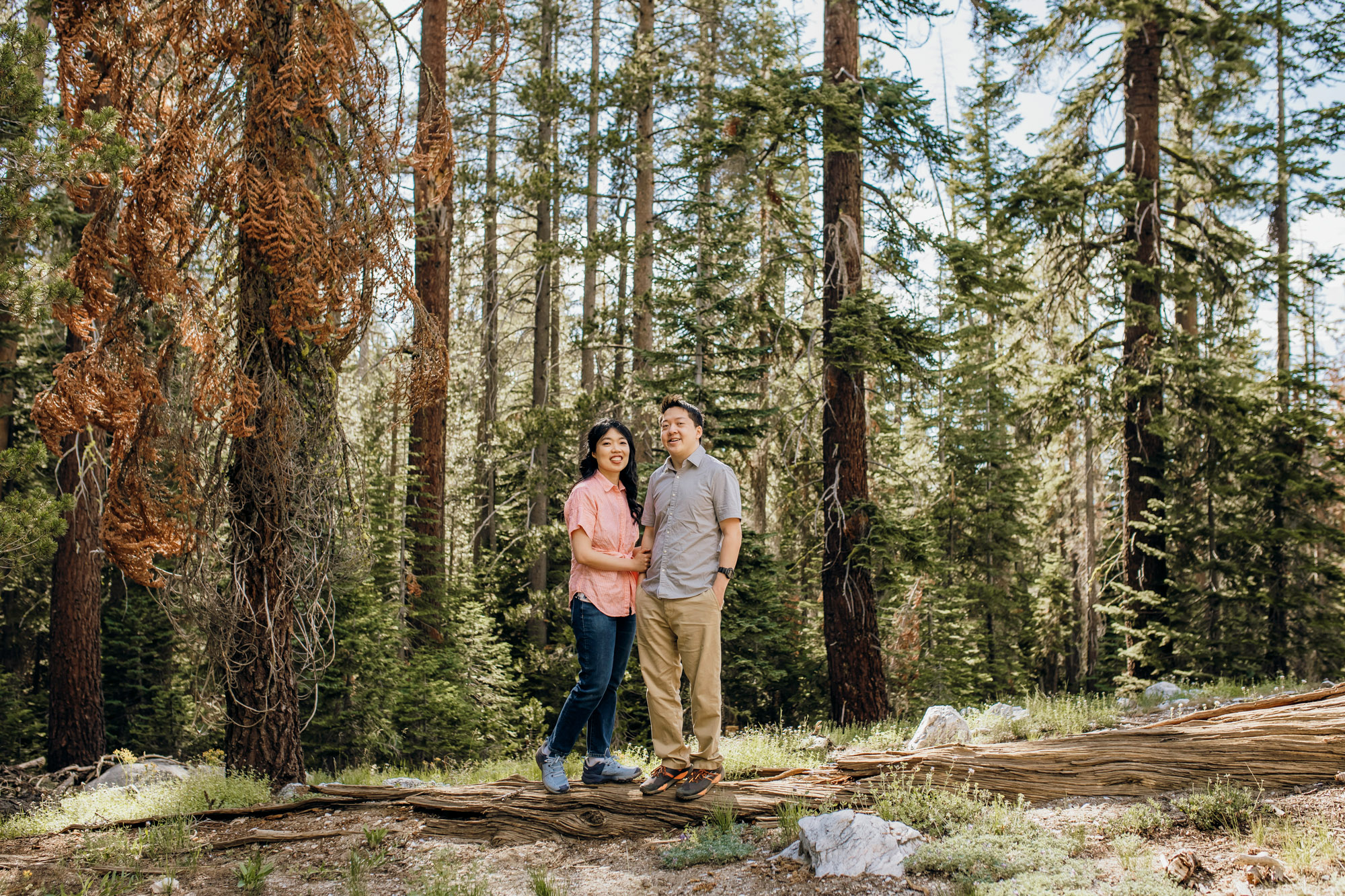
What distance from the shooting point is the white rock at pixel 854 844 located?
3.78m

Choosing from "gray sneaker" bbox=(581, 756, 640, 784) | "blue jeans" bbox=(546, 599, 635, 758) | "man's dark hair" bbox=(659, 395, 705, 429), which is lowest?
"gray sneaker" bbox=(581, 756, 640, 784)

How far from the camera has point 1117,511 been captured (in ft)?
55.3

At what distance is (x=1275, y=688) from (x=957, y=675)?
8.82m

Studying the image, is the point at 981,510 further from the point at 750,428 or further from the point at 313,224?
the point at 313,224

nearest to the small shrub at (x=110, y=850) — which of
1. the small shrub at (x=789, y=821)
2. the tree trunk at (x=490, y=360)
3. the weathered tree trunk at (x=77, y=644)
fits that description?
the small shrub at (x=789, y=821)

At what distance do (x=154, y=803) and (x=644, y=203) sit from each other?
11029 millimetres

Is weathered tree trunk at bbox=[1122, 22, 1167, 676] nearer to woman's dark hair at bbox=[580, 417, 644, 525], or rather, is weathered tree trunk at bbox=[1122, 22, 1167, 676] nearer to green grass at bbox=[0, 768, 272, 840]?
woman's dark hair at bbox=[580, 417, 644, 525]

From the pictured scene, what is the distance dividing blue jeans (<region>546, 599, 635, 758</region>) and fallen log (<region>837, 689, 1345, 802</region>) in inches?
59.2

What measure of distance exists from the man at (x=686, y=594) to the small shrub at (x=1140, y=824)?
6.70ft

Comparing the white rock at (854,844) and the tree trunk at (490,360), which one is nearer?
the white rock at (854,844)

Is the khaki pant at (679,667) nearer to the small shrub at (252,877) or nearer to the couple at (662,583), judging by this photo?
the couple at (662,583)

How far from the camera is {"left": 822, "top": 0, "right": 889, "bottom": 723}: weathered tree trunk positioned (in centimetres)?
991

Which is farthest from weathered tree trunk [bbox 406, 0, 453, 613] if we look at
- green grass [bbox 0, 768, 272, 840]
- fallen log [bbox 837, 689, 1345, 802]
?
fallen log [bbox 837, 689, 1345, 802]

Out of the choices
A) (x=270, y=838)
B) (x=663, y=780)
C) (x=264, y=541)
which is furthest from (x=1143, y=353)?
(x=270, y=838)
